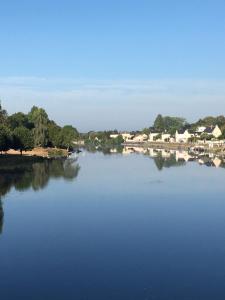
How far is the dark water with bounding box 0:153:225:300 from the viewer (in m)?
14.8

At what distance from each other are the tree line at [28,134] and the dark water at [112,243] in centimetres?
2572

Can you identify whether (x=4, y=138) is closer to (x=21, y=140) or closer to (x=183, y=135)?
(x=21, y=140)

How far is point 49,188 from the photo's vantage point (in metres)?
38.6

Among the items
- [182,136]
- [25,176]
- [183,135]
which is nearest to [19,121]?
[25,176]

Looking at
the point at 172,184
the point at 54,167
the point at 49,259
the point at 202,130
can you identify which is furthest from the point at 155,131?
the point at 49,259

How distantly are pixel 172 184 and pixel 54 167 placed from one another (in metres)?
19.6

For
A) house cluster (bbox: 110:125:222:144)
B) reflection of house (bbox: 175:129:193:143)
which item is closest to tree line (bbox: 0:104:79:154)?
house cluster (bbox: 110:125:222:144)

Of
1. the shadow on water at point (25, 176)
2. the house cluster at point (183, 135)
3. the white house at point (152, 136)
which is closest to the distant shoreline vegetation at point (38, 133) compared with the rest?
the house cluster at point (183, 135)

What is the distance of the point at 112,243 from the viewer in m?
20.0

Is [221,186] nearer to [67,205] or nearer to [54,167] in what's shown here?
[67,205]

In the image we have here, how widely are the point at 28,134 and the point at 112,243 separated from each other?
53768mm

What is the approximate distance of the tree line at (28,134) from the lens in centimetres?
6355

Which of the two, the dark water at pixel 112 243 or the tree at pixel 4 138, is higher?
the tree at pixel 4 138

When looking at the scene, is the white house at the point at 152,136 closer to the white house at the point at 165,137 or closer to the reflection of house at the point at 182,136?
the white house at the point at 165,137
